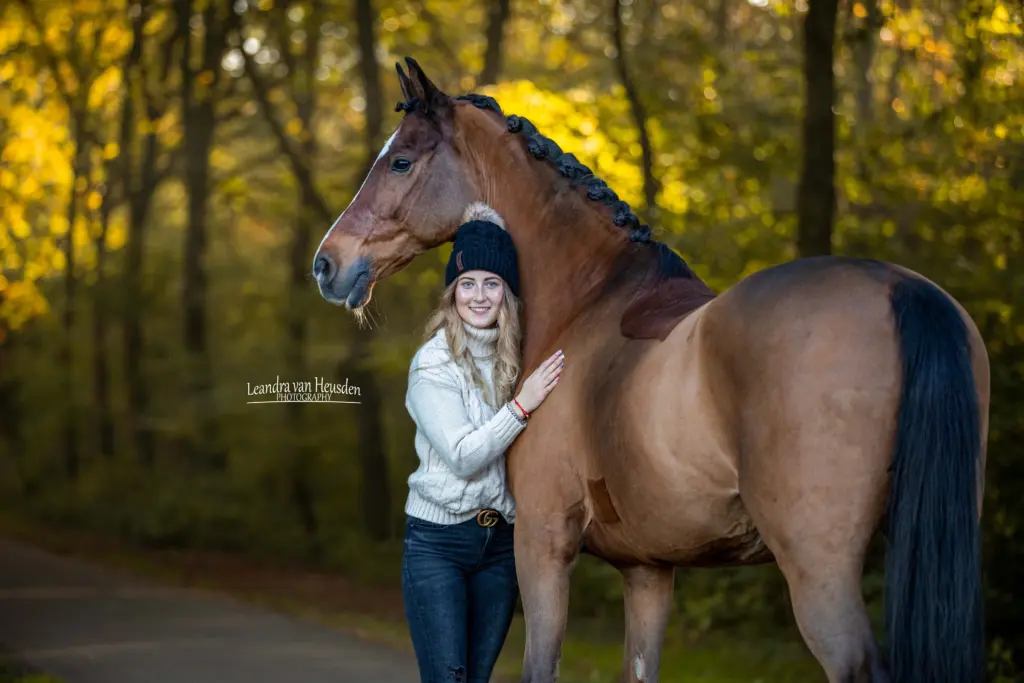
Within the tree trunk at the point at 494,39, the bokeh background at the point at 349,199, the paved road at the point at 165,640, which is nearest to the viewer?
the paved road at the point at 165,640

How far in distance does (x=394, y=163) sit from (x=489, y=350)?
30.0 inches

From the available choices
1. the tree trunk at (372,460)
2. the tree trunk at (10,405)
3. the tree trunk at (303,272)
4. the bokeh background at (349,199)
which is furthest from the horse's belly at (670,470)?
the tree trunk at (10,405)

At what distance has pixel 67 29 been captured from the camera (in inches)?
736

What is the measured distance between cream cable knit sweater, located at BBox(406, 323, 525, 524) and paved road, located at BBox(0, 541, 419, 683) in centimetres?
360

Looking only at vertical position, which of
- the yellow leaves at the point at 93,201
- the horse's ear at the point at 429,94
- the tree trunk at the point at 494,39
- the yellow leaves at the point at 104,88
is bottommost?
the horse's ear at the point at 429,94

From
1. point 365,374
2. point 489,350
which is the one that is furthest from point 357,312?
point 365,374

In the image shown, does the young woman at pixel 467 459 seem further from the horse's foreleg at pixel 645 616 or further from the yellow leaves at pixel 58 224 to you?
the yellow leaves at pixel 58 224

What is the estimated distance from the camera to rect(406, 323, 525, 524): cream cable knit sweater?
3.94 m

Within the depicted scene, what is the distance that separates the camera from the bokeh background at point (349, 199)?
8039 millimetres

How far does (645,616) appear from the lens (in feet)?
13.8

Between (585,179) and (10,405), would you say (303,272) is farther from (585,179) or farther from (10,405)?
(585,179)

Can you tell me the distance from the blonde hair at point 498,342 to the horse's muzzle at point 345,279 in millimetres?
333

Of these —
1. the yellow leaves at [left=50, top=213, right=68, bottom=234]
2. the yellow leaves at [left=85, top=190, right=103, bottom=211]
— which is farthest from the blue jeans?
the yellow leaves at [left=50, top=213, right=68, bottom=234]

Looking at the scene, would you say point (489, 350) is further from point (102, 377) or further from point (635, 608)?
point (102, 377)
